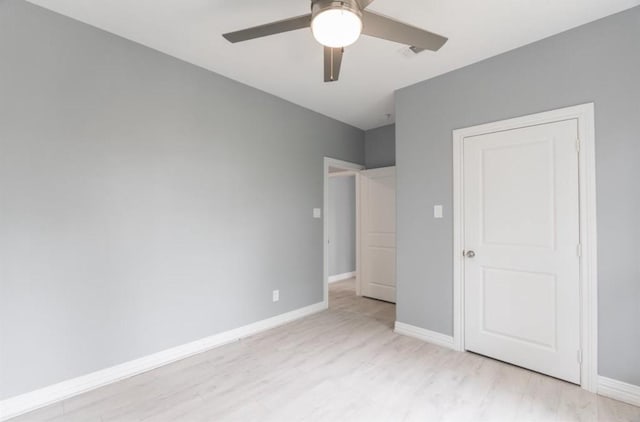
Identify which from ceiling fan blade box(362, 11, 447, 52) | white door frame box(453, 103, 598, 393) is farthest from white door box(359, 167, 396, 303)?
ceiling fan blade box(362, 11, 447, 52)

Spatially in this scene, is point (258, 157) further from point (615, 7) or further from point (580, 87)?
point (615, 7)

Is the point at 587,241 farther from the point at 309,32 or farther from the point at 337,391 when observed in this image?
the point at 309,32

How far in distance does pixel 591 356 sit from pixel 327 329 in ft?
7.36

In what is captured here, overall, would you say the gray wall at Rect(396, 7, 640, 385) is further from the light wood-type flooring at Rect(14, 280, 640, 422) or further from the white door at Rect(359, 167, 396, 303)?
the white door at Rect(359, 167, 396, 303)

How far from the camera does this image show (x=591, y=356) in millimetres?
2107

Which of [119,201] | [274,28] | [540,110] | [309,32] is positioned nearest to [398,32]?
[274,28]

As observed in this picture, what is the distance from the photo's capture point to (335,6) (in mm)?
1308

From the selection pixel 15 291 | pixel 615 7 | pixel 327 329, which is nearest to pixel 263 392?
pixel 327 329

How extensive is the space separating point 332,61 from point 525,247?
214 cm

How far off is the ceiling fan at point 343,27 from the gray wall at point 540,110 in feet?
4.28

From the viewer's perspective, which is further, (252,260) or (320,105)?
(320,105)

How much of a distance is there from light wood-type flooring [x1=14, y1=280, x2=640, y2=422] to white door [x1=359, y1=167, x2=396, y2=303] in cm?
160

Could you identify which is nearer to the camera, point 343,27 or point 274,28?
point 343,27

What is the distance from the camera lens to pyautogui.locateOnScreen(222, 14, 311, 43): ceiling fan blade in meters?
1.52
